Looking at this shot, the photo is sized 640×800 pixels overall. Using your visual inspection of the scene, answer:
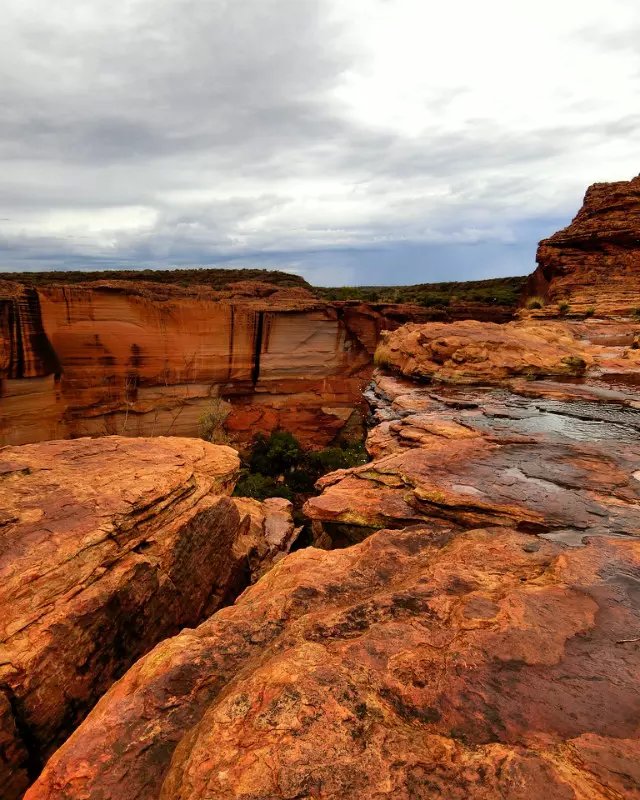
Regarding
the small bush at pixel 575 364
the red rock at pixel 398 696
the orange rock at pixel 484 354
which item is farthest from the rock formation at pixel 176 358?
the red rock at pixel 398 696

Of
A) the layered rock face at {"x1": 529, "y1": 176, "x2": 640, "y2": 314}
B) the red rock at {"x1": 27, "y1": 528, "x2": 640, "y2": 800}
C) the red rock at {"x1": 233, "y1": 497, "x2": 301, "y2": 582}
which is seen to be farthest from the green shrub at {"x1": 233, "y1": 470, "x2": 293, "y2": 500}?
the layered rock face at {"x1": 529, "y1": 176, "x2": 640, "y2": 314}

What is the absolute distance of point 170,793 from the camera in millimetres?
2309

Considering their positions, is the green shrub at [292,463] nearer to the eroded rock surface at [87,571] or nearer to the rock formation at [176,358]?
the rock formation at [176,358]

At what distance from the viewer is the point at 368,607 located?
346cm

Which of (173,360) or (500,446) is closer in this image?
(500,446)

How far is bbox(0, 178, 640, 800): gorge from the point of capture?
2.29 m

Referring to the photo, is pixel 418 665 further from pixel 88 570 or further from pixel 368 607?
pixel 88 570

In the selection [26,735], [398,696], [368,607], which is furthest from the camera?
[26,735]

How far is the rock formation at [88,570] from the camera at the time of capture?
4.36 m

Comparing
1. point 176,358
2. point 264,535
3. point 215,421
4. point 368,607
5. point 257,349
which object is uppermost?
point 368,607

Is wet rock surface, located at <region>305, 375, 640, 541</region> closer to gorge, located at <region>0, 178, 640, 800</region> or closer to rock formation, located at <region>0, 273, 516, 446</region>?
gorge, located at <region>0, 178, 640, 800</region>

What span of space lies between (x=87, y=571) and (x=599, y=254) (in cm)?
2485

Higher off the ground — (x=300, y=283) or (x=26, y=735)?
(x=300, y=283)

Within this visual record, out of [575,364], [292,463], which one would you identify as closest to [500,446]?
[575,364]
